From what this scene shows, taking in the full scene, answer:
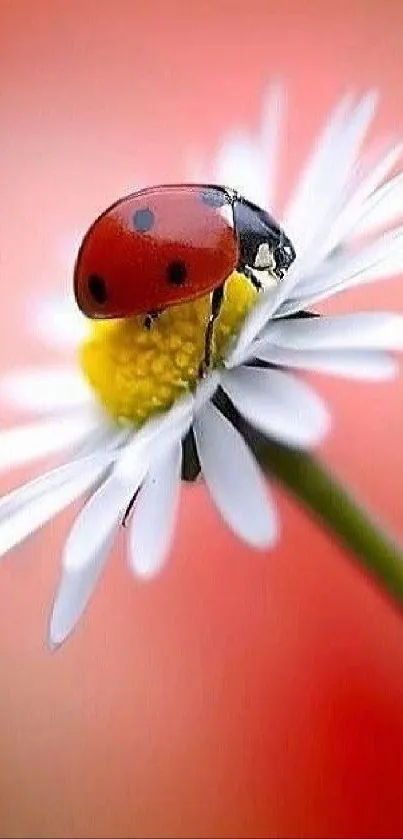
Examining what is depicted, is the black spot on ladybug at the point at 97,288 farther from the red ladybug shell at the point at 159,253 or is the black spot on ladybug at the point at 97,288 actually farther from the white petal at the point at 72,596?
the white petal at the point at 72,596

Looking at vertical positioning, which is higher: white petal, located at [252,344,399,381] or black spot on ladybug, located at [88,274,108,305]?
black spot on ladybug, located at [88,274,108,305]

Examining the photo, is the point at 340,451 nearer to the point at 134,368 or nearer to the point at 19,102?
the point at 134,368

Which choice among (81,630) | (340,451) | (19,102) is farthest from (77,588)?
(19,102)

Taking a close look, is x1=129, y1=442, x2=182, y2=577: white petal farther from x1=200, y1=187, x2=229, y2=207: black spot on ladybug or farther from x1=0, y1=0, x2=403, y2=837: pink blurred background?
x1=200, y1=187, x2=229, y2=207: black spot on ladybug

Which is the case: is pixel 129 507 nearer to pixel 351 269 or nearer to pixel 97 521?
pixel 97 521

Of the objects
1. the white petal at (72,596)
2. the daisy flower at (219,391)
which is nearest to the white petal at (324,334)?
the daisy flower at (219,391)

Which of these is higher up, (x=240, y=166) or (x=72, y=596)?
(x=240, y=166)

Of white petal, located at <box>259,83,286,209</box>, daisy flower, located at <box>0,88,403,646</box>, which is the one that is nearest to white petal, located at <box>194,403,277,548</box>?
daisy flower, located at <box>0,88,403,646</box>

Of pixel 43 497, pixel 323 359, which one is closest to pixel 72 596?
pixel 43 497
